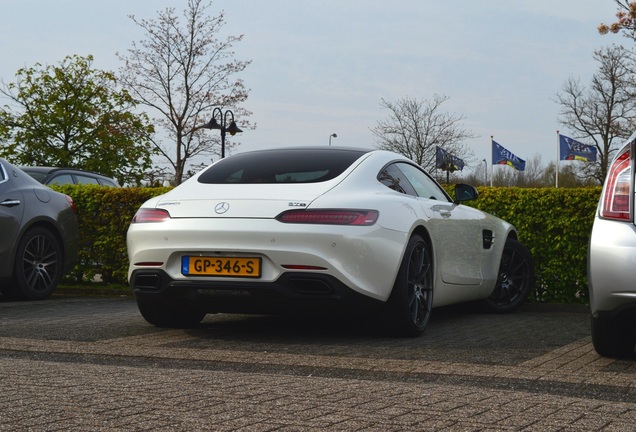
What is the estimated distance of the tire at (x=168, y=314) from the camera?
7.38 metres

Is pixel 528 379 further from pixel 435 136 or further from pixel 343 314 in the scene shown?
pixel 435 136

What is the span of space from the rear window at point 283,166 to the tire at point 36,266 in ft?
11.6

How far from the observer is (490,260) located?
9008 millimetres

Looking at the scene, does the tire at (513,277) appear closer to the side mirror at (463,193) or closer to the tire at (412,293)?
the side mirror at (463,193)

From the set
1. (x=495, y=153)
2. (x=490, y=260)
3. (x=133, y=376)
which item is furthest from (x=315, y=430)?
(x=495, y=153)

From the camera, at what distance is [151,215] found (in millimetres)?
7012

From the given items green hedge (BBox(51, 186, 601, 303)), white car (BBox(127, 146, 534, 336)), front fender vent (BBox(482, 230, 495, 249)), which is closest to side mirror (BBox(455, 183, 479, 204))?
front fender vent (BBox(482, 230, 495, 249))

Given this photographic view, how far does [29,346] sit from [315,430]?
3269mm

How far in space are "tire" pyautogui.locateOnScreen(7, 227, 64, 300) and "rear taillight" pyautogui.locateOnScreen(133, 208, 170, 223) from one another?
11.5 ft

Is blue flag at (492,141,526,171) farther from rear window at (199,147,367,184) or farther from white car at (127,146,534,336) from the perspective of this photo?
rear window at (199,147,367,184)

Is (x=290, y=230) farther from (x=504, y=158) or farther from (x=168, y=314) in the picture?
(x=504, y=158)

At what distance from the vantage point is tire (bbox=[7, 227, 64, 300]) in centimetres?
1016

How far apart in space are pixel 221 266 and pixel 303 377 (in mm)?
1713

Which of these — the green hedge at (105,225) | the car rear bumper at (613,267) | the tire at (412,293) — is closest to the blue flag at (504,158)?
the green hedge at (105,225)
